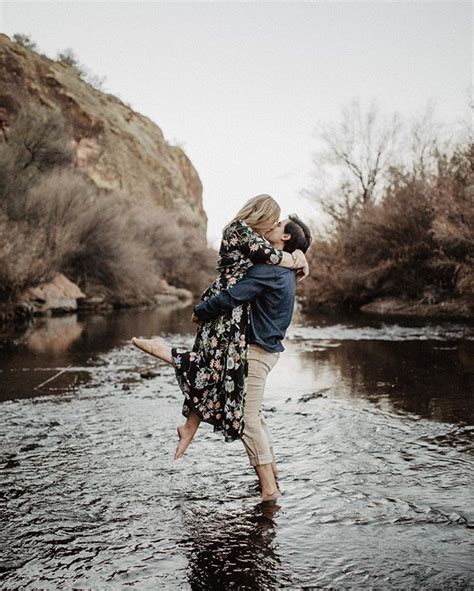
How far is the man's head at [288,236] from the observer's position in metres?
4.98

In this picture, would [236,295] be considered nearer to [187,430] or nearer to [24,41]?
[187,430]

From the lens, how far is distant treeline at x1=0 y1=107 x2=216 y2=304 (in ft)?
76.0

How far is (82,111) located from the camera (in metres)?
64.6

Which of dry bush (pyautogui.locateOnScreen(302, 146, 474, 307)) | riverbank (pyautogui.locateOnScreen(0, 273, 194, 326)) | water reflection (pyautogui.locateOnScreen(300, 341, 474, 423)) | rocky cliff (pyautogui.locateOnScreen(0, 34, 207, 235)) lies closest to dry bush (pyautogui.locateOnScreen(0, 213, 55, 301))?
riverbank (pyautogui.locateOnScreen(0, 273, 194, 326))

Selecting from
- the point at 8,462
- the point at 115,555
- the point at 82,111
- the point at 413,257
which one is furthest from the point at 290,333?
the point at 82,111

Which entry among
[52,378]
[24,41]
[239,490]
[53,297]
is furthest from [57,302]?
[24,41]

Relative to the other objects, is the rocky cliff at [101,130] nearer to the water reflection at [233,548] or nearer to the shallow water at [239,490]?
the shallow water at [239,490]

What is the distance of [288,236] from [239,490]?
2026mm

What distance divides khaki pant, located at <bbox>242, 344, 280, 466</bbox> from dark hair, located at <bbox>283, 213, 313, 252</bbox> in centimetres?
85

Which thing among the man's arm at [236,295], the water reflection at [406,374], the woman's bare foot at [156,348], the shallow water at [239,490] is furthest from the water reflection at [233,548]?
the water reflection at [406,374]

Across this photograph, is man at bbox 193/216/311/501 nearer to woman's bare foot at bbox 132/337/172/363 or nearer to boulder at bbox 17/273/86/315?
woman's bare foot at bbox 132/337/172/363

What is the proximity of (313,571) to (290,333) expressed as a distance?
633 inches

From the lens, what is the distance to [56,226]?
2811cm

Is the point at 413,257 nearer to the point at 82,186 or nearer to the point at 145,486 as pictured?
the point at 82,186
